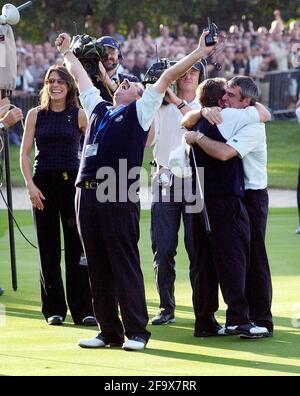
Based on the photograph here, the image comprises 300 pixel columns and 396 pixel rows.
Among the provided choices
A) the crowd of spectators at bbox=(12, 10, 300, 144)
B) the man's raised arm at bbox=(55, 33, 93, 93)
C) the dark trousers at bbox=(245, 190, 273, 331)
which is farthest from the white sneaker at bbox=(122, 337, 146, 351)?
the crowd of spectators at bbox=(12, 10, 300, 144)

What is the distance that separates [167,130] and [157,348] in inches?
84.1

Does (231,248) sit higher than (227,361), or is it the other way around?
(231,248)

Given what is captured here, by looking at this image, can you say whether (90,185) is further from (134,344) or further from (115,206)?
(134,344)

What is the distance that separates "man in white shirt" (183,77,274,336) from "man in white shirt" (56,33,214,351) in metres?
0.66

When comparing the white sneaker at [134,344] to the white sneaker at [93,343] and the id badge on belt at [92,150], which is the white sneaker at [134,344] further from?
the id badge on belt at [92,150]

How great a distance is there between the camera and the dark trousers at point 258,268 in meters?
9.20

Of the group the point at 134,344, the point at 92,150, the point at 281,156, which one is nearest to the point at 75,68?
the point at 92,150

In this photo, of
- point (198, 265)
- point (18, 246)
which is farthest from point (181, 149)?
point (18, 246)

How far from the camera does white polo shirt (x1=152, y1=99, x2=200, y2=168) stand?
10062 mm

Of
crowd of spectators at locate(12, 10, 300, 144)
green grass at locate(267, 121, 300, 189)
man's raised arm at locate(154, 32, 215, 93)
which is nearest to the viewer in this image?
man's raised arm at locate(154, 32, 215, 93)

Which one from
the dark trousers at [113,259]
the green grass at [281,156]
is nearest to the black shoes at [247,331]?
the dark trousers at [113,259]

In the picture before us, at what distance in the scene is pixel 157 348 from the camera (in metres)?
8.73

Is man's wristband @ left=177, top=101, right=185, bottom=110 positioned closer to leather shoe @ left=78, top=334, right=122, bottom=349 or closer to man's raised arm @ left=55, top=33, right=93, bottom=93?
man's raised arm @ left=55, top=33, right=93, bottom=93

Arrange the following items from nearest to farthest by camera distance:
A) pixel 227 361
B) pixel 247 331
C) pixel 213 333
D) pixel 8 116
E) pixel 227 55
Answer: pixel 227 361, pixel 247 331, pixel 213 333, pixel 8 116, pixel 227 55
